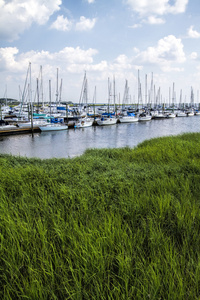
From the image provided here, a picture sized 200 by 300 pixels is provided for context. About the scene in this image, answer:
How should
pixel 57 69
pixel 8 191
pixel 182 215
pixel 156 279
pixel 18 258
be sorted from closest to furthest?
pixel 156 279, pixel 18 258, pixel 182 215, pixel 8 191, pixel 57 69

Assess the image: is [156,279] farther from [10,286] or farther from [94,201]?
[94,201]

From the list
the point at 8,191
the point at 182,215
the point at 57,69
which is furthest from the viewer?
the point at 57,69

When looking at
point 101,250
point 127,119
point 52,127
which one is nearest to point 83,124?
point 52,127

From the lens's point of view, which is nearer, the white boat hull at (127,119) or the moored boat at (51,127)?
the moored boat at (51,127)

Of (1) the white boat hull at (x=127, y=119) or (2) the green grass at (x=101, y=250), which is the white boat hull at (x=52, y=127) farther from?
(2) the green grass at (x=101, y=250)

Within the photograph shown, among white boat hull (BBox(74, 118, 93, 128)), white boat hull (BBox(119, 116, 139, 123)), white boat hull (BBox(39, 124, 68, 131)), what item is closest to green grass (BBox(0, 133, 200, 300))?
white boat hull (BBox(39, 124, 68, 131))

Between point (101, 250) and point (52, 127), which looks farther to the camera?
point (52, 127)

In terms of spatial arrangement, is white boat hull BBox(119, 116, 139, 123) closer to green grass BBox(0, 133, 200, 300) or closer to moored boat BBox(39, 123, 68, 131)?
moored boat BBox(39, 123, 68, 131)

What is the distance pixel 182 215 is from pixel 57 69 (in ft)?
194

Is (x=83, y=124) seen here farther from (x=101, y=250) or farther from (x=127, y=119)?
(x=101, y=250)

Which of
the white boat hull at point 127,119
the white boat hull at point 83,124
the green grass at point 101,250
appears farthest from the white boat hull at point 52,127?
the green grass at point 101,250

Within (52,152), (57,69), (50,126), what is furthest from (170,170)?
(57,69)

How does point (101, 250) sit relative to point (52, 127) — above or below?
below

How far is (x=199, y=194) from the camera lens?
4.82m
